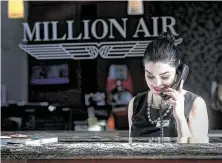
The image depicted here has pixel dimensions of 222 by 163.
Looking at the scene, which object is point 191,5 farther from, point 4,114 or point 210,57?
point 4,114

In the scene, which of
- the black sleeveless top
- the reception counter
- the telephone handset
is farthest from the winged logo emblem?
the reception counter

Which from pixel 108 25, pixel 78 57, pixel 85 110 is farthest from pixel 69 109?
pixel 108 25

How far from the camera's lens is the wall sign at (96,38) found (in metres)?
5.92

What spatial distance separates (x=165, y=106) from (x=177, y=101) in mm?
83

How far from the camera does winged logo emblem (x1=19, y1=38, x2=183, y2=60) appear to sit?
234 inches

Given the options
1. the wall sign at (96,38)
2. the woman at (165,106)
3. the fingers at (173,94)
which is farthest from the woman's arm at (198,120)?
the wall sign at (96,38)

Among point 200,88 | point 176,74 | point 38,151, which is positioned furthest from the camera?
point 200,88

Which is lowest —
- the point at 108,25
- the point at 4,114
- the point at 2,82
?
the point at 4,114

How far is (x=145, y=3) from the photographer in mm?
5977

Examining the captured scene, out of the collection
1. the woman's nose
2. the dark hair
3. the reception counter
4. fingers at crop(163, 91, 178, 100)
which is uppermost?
the dark hair

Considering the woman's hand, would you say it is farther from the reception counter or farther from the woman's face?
the reception counter

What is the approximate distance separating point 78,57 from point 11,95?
1.00 meters

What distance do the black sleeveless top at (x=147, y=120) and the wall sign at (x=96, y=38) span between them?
2.74 metres

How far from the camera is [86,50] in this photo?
19.8 feet
